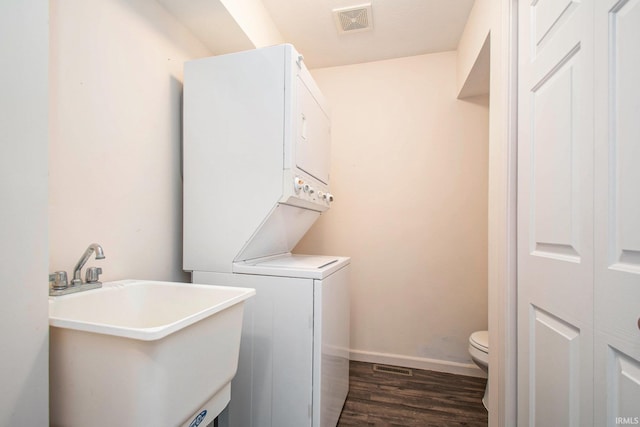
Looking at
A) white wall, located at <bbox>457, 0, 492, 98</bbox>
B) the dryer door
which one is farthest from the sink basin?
white wall, located at <bbox>457, 0, 492, 98</bbox>

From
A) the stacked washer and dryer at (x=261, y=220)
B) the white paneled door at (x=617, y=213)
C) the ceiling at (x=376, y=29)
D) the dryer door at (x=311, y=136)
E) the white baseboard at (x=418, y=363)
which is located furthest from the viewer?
the white baseboard at (x=418, y=363)

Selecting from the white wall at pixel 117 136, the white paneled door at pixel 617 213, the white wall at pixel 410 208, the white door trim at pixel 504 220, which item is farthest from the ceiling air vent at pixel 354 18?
the white paneled door at pixel 617 213

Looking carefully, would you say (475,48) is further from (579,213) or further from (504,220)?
(579,213)

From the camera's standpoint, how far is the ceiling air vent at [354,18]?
2.09m

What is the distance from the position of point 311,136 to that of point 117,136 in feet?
3.46

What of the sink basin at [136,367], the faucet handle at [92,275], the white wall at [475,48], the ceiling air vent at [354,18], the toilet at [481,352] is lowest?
the toilet at [481,352]

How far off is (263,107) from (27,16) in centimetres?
94

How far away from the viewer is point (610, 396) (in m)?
0.78

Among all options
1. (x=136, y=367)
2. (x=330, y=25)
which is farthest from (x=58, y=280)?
(x=330, y=25)

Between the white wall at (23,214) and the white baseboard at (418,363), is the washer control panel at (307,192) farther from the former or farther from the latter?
the white baseboard at (418,363)

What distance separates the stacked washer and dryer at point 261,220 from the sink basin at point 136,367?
0.44m

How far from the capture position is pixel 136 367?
0.77 m

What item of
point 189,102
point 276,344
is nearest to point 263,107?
point 189,102

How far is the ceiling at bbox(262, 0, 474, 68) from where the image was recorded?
2070mm
